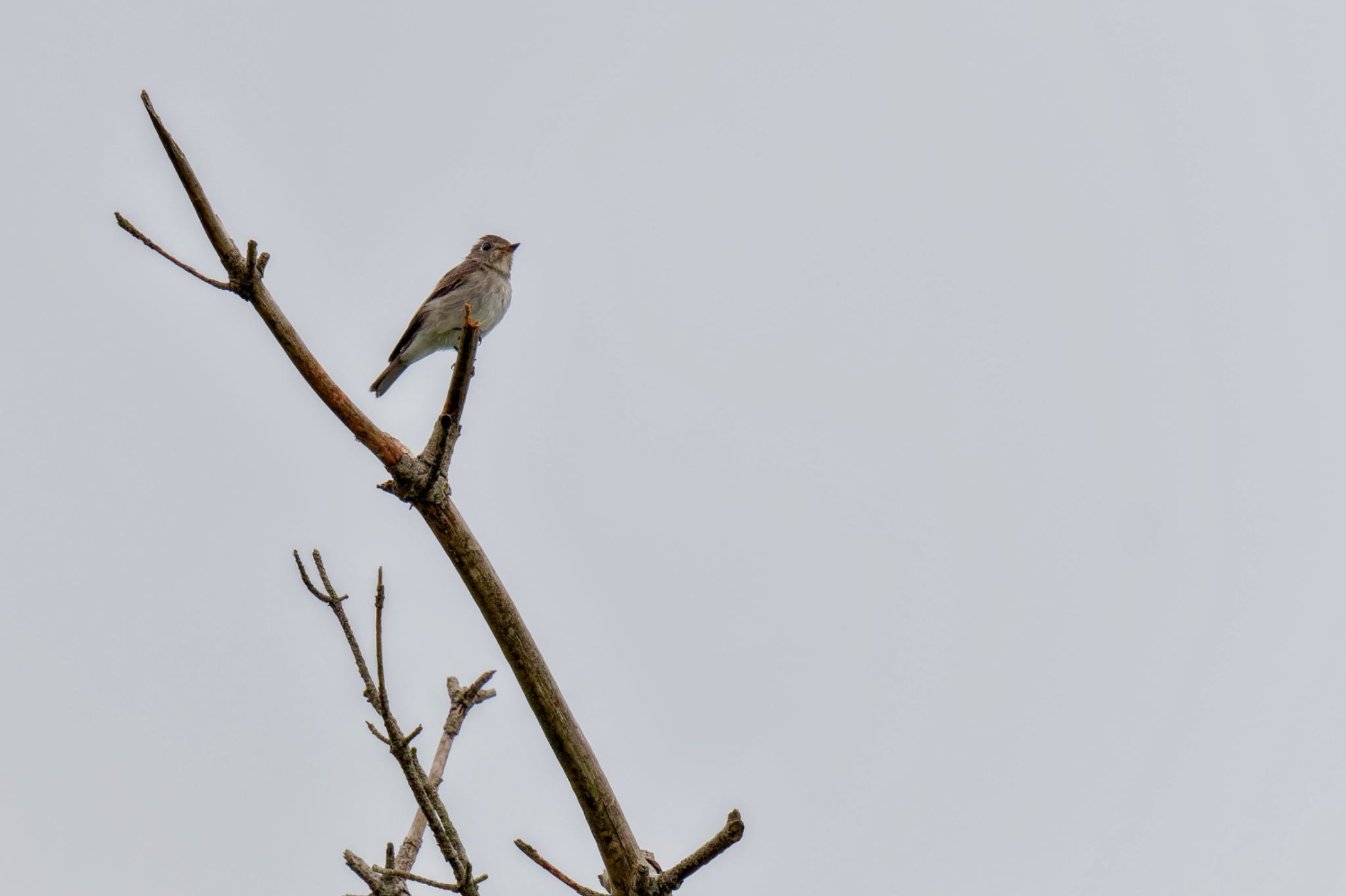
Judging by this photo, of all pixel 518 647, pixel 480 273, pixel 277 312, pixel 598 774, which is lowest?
pixel 598 774

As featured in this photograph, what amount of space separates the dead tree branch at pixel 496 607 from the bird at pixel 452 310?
814 centimetres

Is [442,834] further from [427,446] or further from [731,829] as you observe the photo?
[427,446]

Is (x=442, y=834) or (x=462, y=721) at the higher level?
(x=462, y=721)

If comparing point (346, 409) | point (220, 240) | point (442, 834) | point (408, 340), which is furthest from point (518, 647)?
point (408, 340)

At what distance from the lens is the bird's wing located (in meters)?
14.0

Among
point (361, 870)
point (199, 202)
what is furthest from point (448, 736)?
point (199, 202)

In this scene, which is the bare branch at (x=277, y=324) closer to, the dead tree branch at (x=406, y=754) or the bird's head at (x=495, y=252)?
the dead tree branch at (x=406, y=754)

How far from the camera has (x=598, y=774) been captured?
17.2 ft

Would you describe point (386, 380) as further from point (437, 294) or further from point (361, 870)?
point (361, 870)

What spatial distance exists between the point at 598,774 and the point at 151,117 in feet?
10.3

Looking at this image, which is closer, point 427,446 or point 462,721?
point 427,446

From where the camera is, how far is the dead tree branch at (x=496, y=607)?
5066 millimetres

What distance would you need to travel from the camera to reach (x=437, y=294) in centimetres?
1448

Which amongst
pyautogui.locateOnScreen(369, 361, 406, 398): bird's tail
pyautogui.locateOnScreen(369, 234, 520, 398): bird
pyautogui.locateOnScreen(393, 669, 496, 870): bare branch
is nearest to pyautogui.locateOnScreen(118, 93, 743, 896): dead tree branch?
pyautogui.locateOnScreen(393, 669, 496, 870): bare branch
